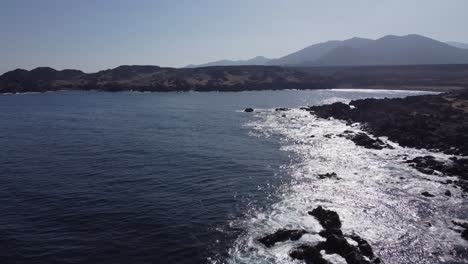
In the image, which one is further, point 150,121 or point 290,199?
point 150,121

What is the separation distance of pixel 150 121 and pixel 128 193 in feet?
180

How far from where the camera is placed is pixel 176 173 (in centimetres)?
4731

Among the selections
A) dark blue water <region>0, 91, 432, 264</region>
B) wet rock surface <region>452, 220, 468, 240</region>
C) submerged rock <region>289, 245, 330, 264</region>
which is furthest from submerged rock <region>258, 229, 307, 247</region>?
wet rock surface <region>452, 220, 468, 240</region>

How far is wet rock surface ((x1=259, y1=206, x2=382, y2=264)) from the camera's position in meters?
26.2

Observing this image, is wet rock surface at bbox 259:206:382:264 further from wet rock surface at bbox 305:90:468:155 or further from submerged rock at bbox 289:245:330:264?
wet rock surface at bbox 305:90:468:155

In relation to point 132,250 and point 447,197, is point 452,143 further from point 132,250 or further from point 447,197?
point 132,250

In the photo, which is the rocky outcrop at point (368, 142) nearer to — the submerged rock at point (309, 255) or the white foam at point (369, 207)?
the white foam at point (369, 207)

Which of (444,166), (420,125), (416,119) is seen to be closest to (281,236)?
(444,166)

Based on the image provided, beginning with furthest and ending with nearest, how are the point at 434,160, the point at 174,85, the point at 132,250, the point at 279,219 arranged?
the point at 174,85, the point at 434,160, the point at 279,219, the point at 132,250

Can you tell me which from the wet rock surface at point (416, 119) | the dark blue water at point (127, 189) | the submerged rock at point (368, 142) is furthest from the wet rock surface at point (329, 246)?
the wet rock surface at point (416, 119)

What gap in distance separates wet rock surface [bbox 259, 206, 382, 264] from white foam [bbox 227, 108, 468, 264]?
603 millimetres

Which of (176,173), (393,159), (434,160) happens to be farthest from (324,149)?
(176,173)

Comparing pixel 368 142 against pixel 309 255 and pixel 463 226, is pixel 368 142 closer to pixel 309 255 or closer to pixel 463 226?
pixel 463 226

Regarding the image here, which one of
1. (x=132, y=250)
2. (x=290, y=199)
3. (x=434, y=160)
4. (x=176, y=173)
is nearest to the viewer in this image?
(x=132, y=250)
